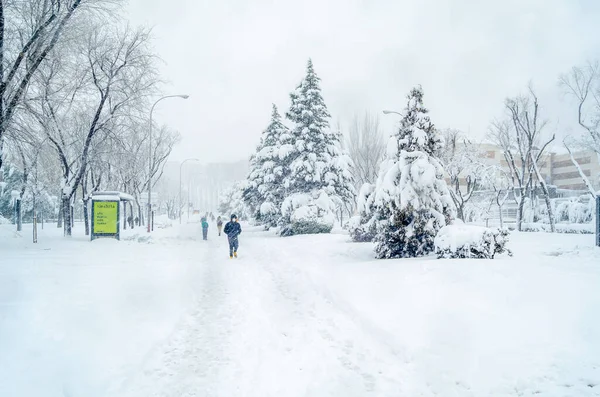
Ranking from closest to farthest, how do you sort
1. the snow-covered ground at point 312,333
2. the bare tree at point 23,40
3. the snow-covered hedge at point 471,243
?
the snow-covered ground at point 312,333 → the snow-covered hedge at point 471,243 → the bare tree at point 23,40

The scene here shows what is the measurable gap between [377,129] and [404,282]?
106 feet

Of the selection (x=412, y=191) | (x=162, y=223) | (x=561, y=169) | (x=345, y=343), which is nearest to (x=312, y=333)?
(x=345, y=343)

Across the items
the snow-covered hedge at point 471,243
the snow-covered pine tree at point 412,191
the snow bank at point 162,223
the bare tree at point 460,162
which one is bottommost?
the snow bank at point 162,223

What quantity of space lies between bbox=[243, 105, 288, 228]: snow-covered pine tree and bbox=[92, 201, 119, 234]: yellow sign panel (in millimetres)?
10992

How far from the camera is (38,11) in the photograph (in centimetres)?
1316

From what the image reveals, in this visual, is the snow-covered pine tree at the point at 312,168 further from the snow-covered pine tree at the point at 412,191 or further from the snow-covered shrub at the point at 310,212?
the snow-covered pine tree at the point at 412,191

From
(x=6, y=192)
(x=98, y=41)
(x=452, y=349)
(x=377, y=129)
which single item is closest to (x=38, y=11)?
(x=98, y=41)

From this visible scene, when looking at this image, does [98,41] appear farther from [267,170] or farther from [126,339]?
[126,339]

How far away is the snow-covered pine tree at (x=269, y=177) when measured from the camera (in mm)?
27922

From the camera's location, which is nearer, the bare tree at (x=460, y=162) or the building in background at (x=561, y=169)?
the bare tree at (x=460, y=162)

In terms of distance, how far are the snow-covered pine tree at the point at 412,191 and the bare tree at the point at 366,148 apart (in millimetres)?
24901

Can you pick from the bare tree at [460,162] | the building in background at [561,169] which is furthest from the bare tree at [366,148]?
the building in background at [561,169]

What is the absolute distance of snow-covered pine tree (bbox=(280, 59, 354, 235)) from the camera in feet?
79.7

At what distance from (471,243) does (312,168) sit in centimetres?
1584
